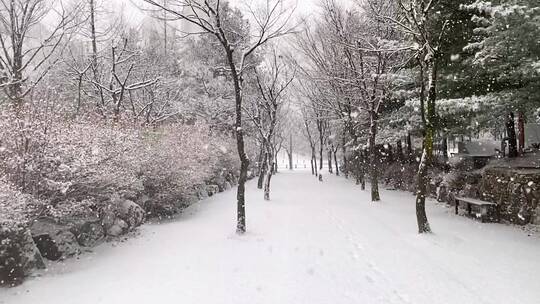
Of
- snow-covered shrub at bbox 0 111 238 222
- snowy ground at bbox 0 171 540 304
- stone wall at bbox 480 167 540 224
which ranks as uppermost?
snow-covered shrub at bbox 0 111 238 222

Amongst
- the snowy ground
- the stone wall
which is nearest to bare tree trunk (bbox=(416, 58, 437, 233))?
the snowy ground

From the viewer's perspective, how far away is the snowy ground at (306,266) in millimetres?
6797

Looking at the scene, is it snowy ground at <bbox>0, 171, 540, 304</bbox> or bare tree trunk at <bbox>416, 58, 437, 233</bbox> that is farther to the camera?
bare tree trunk at <bbox>416, 58, 437, 233</bbox>

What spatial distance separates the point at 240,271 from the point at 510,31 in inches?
366

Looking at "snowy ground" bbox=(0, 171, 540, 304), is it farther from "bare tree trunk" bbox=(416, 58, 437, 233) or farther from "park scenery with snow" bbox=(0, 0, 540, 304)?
"bare tree trunk" bbox=(416, 58, 437, 233)

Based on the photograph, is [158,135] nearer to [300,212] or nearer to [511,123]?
[300,212]

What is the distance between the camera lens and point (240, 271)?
8.30 meters

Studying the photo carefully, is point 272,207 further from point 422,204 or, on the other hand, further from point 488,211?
point 488,211

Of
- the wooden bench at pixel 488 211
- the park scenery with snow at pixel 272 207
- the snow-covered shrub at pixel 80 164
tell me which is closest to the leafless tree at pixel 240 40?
the park scenery with snow at pixel 272 207

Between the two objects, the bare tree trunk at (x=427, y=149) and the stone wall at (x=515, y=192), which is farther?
the stone wall at (x=515, y=192)

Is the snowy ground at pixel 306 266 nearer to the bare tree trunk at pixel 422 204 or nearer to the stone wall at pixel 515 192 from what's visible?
the bare tree trunk at pixel 422 204

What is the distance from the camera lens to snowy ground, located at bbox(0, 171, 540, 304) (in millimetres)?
6797

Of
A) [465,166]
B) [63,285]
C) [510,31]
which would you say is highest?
[510,31]

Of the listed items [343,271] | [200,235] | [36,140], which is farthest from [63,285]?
[343,271]
